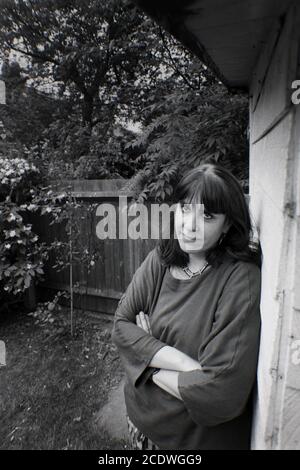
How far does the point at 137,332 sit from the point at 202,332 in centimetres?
32

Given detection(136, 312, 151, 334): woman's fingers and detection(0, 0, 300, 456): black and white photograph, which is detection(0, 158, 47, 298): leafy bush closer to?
detection(0, 0, 300, 456): black and white photograph

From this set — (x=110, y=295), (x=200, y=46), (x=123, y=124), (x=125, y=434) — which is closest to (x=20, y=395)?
(x=125, y=434)

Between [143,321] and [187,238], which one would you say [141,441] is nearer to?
[143,321]

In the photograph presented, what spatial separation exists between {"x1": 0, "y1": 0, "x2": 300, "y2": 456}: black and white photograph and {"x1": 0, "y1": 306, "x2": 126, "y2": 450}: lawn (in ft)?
0.06

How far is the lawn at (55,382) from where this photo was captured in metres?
2.43

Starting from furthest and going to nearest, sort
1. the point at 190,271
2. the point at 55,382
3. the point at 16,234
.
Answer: the point at 16,234 → the point at 55,382 → the point at 190,271

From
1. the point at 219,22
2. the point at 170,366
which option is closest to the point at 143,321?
the point at 170,366

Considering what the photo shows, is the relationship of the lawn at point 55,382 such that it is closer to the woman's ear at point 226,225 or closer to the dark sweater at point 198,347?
the dark sweater at point 198,347

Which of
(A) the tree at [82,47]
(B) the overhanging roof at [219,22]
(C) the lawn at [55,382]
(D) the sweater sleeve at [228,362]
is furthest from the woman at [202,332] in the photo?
(A) the tree at [82,47]

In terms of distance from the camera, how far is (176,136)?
3080mm

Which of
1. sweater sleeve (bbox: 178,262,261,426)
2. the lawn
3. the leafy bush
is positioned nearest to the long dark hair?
sweater sleeve (bbox: 178,262,261,426)

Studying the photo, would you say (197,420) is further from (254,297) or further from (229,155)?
(229,155)

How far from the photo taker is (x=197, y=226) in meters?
1.15

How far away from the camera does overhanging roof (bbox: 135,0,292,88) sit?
32.6 inches
